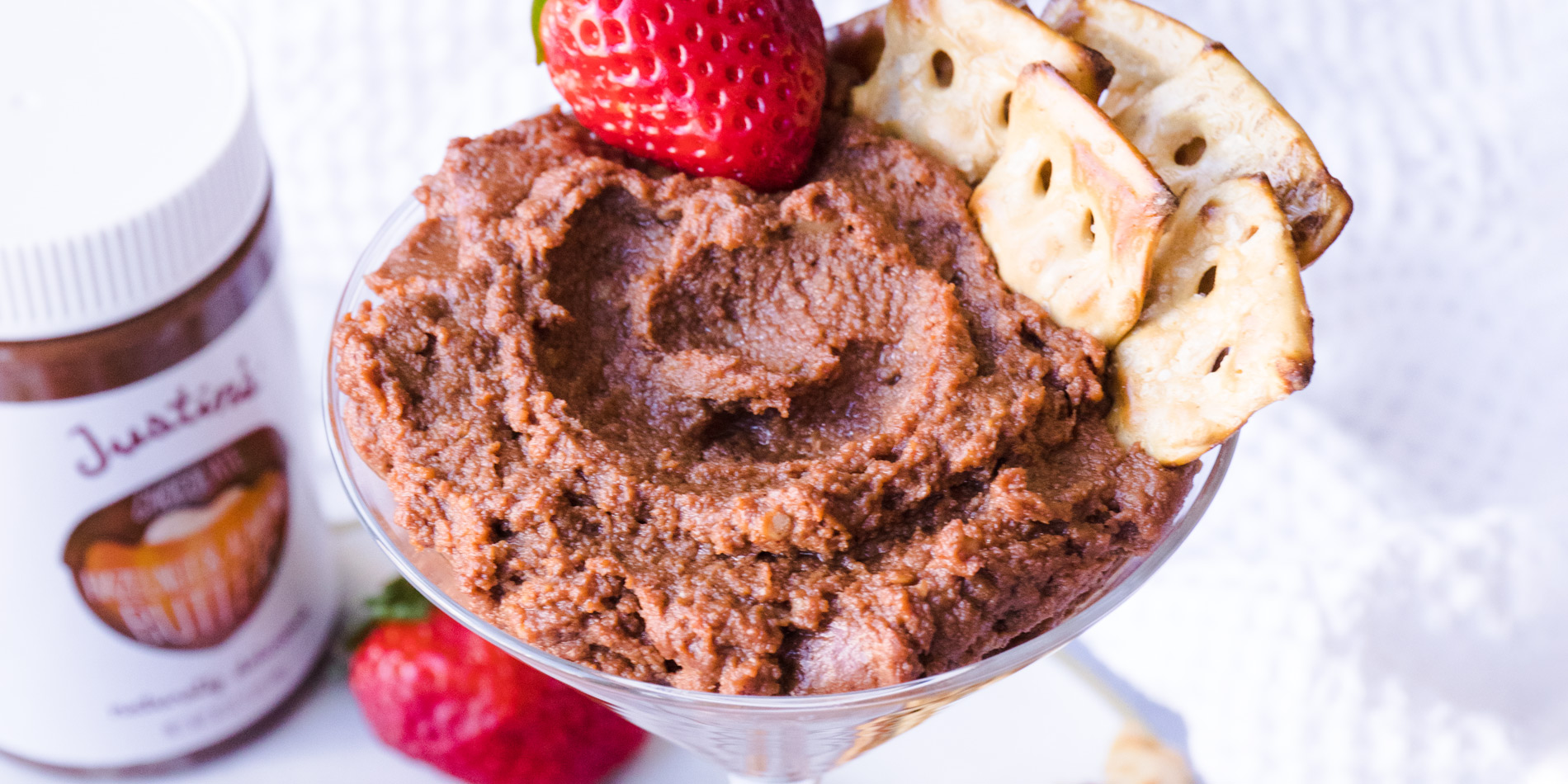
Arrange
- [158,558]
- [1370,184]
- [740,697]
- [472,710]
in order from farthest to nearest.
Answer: [1370,184] → [472,710] → [158,558] → [740,697]

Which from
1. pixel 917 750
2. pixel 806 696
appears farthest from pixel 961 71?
pixel 917 750

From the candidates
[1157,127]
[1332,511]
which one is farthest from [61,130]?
[1332,511]

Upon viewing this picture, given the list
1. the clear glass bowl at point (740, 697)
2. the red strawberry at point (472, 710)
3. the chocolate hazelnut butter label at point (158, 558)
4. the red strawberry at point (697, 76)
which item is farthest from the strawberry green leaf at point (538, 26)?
the red strawberry at point (472, 710)

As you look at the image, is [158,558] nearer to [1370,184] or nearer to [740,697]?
[740,697]

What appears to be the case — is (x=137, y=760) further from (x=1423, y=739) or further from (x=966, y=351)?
(x=1423, y=739)

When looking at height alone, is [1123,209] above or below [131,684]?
above

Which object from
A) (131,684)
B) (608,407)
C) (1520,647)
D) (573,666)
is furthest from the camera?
(1520,647)
